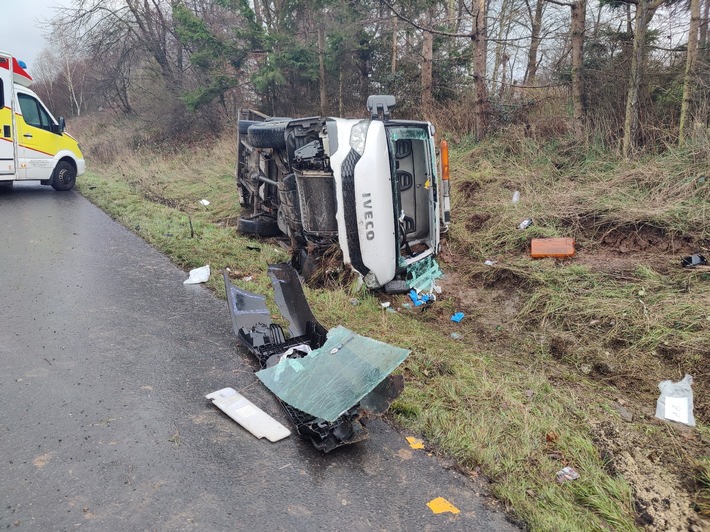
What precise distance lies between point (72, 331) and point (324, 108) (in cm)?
1327

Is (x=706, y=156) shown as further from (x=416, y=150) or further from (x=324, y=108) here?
(x=324, y=108)

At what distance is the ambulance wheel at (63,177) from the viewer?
37.4 feet

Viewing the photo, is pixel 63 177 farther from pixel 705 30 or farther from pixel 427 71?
pixel 705 30

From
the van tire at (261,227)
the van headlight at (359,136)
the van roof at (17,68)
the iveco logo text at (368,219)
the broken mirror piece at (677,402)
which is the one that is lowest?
the broken mirror piece at (677,402)

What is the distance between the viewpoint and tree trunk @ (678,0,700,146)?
7133mm

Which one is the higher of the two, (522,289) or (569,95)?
(569,95)

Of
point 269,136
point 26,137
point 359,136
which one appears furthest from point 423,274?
point 26,137

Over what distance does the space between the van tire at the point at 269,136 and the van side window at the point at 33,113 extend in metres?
6.59

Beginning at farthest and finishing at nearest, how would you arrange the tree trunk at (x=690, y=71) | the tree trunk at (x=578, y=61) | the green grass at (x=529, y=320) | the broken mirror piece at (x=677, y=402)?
1. the tree trunk at (x=578, y=61)
2. the tree trunk at (x=690, y=71)
3. the broken mirror piece at (x=677, y=402)
4. the green grass at (x=529, y=320)

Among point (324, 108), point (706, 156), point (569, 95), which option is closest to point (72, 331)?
point (706, 156)

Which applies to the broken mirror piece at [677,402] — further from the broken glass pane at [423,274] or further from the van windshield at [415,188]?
the van windshield at [415,188]

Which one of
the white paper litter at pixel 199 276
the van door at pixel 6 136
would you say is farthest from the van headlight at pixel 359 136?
the van door at pixel 6 136

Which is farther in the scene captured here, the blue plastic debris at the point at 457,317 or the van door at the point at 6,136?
the van door at the point at 6,136

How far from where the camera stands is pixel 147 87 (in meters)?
24.3
